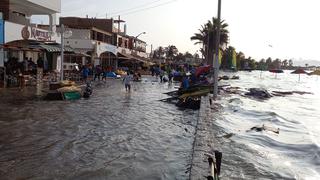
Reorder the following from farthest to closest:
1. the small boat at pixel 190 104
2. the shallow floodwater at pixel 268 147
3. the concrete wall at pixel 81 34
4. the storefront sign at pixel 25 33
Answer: the concrete wall at pixel 81 34 → the storefront sign at pixel 25 33 → the small boat at pixel 190 104 → the shallow floodwater at pixel 268 147

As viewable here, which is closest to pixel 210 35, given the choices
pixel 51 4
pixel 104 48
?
pixel 104 48

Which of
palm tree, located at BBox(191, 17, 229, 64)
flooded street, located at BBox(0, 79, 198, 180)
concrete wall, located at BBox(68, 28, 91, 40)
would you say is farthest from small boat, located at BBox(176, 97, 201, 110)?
palm tree, located at BBox(191, 17, 229, 64)

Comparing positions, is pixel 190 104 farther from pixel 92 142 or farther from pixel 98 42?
pixel 98 42

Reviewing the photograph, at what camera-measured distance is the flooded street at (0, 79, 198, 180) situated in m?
7.76

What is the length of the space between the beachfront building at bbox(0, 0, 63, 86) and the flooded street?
7.75 metres

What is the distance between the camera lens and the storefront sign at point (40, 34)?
90.5ft

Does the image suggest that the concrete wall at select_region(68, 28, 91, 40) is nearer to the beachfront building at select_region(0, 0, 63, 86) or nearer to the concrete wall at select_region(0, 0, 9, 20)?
the beachfront building at select_region(0, 0, 63, 86)

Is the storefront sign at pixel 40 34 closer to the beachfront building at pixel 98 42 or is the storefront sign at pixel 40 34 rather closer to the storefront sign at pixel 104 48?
the beachfront building at pixel 98 42

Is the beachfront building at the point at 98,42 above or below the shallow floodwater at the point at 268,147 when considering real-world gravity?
above

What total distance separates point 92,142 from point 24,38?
59.5 feet

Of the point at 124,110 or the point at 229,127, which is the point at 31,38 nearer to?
the point at 124,110

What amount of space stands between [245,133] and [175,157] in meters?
6.42

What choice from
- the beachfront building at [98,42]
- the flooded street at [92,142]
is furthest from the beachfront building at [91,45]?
the flooded street at [92,142]

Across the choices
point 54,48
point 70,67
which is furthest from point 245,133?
point 70,67
